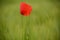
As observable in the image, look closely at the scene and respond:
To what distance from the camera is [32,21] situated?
42.9 inches

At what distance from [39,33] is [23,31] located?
0.18 m

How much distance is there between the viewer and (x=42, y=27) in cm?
107

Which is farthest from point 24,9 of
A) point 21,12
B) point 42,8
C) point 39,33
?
point 39,33

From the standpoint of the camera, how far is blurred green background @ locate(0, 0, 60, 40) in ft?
3.46

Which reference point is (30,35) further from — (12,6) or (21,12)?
(12,6)

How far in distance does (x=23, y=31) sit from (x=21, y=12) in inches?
8.3

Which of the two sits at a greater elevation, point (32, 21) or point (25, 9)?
point (25, 9)

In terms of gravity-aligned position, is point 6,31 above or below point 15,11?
below

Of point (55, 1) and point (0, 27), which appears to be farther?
point (0, 27)

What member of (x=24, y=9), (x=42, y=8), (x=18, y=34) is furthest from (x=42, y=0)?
(x=18, y=34)

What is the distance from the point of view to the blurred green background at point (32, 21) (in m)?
1.06

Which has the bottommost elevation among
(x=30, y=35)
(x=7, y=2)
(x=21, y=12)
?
(x=30, y=35)

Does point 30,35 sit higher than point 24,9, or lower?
lower

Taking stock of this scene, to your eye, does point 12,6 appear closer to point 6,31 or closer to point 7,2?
point 7,2
